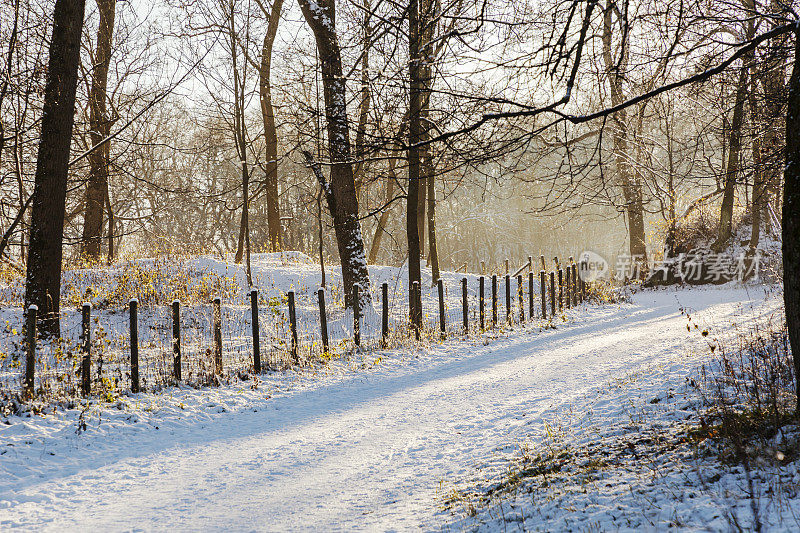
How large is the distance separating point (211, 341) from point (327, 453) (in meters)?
6.36

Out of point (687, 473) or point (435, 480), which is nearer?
point (687, 473)

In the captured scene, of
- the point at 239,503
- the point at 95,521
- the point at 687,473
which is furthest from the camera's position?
the point at 239,503

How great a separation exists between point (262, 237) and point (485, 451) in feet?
118

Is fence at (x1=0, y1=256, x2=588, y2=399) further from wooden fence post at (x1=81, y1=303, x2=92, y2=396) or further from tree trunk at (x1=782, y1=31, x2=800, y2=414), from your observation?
tree trunk at (x1=782, y1=31, x2=800, y2=414)

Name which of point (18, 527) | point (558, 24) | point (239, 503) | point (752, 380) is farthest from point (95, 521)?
point (752, 380)

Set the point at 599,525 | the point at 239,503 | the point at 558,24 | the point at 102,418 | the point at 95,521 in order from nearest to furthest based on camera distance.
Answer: the point at 599,525
the point at 95,521
the point at 239,503
the point at 558,24
the point at 102,418

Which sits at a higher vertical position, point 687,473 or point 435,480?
point 687,473

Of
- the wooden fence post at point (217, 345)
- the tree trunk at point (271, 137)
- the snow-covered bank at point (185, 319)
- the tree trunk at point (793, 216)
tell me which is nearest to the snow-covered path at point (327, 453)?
the wooden fence post at point (217, 345)

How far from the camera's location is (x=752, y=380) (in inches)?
225

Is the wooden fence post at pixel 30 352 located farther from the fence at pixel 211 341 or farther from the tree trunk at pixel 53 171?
the tree trunk at pixel 53 171

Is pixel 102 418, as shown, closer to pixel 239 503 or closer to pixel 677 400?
pixel 239 503

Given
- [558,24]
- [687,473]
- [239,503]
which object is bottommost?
[239,503]

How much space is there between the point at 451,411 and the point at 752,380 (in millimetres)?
3268

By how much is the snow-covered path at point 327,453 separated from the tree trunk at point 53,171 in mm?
5349
